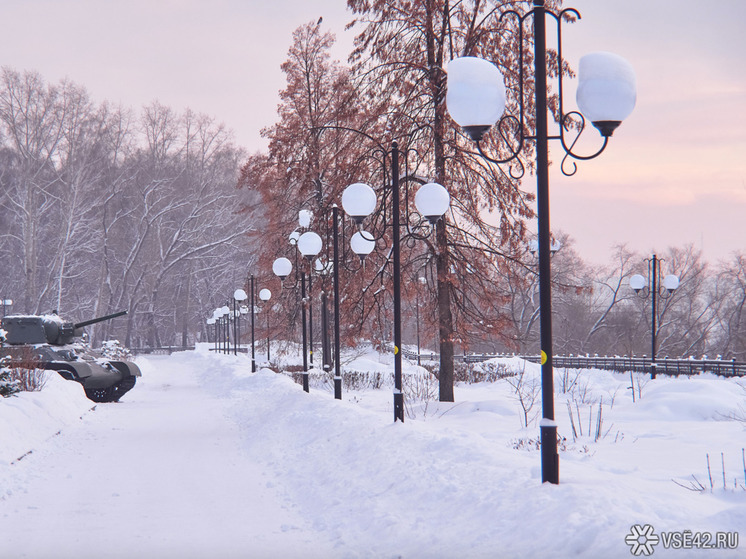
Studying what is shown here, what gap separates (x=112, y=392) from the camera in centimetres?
2077

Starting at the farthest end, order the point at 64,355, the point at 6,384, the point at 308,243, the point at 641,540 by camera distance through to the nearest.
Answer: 1. the point at 64,355
2. the point at 308,243
3. the point at 6,384
4. the point at 641,540

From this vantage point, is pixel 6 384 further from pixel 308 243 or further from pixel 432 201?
pixel 432 201

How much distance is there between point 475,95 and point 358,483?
402 centimetres

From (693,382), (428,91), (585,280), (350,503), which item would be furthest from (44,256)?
(350,503)

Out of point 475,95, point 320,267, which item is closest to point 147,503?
point 475,95

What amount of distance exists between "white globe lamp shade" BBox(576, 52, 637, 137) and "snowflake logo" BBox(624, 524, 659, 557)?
349 cm

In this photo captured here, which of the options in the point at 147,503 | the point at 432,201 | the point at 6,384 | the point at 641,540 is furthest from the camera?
the point at 6,384

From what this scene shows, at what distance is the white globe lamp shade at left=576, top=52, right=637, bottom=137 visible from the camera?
22.1 feet

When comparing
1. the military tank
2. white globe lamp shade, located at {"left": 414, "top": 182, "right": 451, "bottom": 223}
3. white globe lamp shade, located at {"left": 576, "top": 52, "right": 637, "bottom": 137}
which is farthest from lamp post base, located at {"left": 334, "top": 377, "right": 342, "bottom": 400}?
white globe lamp shade, located at {"left": 576, "top": 52, "right": 637, "bottom": 137}

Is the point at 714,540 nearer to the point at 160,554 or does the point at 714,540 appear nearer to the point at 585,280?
the point at 160,554

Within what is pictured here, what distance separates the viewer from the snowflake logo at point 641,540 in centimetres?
466

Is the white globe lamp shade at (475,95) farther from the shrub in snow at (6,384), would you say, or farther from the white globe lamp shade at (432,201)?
the shrub in snow at (6,384)

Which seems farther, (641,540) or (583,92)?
(583,92)

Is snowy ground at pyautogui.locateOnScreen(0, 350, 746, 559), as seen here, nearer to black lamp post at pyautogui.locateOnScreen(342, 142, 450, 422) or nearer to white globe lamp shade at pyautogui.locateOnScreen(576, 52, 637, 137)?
black lamp post at pyautogui.locateOnScreen(342, 142, 450, 422)
